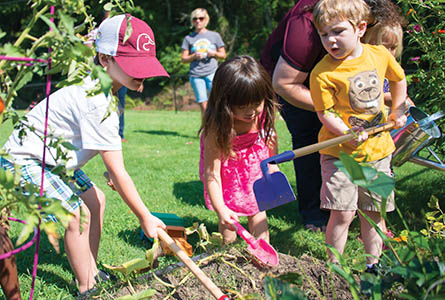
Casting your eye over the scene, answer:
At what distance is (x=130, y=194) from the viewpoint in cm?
190

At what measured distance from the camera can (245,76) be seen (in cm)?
227

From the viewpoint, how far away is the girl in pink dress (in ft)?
7.53

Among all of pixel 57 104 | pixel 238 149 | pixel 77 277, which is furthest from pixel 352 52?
pixel 77 277

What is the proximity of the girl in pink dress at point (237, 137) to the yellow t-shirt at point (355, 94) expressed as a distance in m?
0.31

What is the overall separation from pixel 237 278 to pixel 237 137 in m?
0.89

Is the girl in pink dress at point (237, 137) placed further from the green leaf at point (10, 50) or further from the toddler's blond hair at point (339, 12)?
the green leaf at point (10, 50)

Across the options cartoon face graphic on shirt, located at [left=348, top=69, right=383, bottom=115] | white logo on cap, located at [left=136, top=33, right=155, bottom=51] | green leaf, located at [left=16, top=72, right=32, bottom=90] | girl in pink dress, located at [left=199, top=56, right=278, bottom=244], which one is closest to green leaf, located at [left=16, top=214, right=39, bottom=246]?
green leaf, located at [left=16, top=72, right=32, bottom=90]

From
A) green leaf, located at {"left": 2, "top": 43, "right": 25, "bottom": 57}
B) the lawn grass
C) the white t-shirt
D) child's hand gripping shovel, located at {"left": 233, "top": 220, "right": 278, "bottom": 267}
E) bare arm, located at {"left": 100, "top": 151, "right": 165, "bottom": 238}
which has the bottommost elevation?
the lawn grass

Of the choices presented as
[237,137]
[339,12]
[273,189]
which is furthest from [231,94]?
[339,12]

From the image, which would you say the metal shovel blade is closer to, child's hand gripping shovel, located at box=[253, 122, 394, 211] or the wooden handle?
child's hand gripping shovel, located at box=[253, 122, 394, 211]

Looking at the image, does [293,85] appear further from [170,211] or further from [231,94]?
[170,211]

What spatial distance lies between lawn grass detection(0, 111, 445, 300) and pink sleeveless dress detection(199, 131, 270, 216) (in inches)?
13.7

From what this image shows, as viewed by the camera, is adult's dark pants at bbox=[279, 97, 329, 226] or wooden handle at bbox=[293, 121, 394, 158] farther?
adult's dark pants at bbox=[279, 97, 329, 226]

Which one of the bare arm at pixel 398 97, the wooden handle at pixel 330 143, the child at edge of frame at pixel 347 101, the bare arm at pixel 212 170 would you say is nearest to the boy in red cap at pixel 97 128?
the bare arm at pixel 212 170
